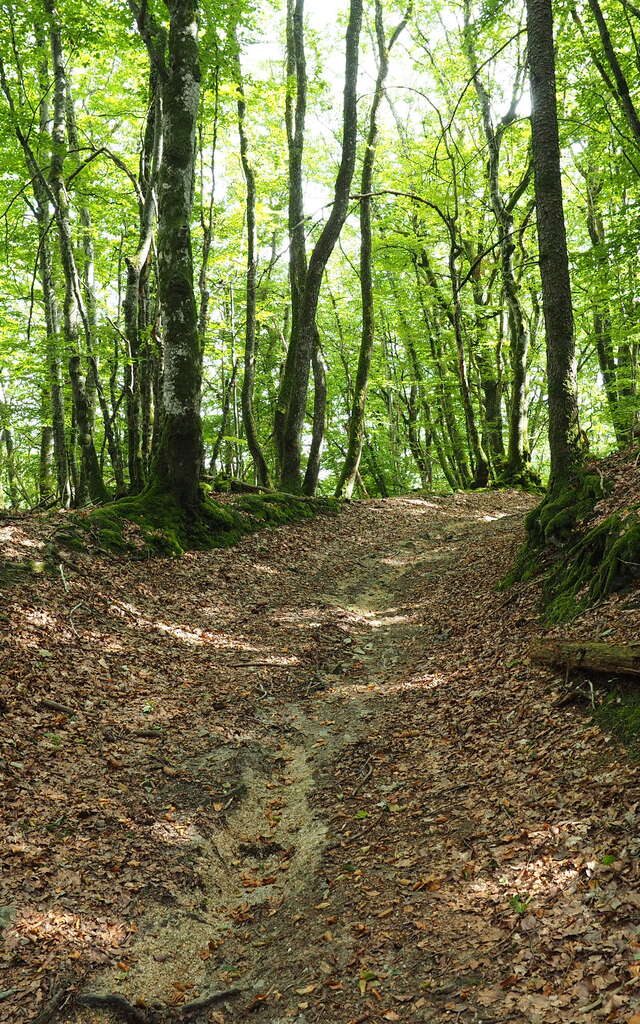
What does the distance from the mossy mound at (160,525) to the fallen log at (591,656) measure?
5.92m

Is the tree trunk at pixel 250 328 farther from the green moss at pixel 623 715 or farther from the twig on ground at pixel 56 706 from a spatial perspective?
the green moss at pixel 623 715

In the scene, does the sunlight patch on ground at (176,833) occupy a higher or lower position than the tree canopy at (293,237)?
lower

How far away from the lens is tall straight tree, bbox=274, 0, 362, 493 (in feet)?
46.3

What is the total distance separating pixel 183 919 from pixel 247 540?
7993 millimetres

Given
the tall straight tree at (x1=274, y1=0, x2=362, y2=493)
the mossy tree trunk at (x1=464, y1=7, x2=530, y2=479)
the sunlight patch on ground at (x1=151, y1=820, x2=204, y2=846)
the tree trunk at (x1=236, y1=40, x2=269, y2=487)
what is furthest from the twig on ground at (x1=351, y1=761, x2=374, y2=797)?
the mossy tree trunk at (x1=464, y1=7, x2=530, y2=479)

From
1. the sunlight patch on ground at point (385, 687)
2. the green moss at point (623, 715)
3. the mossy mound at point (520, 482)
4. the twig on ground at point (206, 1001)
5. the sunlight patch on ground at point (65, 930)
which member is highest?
the mossy mound at point (520, 482)

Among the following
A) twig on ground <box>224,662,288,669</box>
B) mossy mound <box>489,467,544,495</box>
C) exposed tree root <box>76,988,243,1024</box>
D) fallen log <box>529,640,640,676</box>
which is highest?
mossy mound <box>489,467,544,495</box>

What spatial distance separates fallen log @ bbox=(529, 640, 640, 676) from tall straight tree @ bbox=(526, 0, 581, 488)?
3.09m

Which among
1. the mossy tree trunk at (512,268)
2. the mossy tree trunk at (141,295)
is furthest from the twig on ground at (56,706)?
the mossy tree trunk at (512,268)

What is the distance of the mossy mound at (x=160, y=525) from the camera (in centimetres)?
913

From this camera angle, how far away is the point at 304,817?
525cm

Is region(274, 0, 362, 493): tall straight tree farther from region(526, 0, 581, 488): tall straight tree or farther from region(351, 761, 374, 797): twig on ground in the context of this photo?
region(351, 761, 374, 797): twig on ground

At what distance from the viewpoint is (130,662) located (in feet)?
23.3

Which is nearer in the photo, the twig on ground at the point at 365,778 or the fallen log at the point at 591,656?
the fallen log at the point at 591,656
